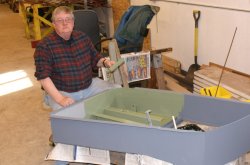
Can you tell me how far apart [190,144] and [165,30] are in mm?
3134

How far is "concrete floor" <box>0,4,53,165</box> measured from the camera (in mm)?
2832

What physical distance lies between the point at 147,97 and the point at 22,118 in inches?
72.7

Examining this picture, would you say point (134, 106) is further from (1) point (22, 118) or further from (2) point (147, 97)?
(1) point (22, 118)

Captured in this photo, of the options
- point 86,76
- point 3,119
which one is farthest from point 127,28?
point 3,119

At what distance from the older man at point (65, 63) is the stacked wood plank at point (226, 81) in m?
1.13

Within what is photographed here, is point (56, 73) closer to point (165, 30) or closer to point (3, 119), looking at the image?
point (3, 119)

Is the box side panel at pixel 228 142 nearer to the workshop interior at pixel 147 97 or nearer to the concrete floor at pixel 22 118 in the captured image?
the workshop interior at pixel 147 97

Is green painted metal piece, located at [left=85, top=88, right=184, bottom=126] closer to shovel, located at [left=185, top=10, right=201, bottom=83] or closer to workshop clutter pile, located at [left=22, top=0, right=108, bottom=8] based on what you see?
shovel, located at [left=185, top=10, right=201, bottom=83]

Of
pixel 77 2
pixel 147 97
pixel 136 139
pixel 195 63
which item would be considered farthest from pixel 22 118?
pixel 77 2

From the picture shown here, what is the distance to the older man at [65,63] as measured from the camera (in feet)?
7.68

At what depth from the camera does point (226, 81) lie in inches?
126

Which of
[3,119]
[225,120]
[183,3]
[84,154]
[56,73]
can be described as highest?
[183,3]

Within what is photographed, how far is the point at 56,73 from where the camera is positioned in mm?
2475

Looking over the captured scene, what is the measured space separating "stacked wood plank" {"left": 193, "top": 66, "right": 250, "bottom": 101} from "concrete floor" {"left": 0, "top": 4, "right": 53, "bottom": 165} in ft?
5.14
